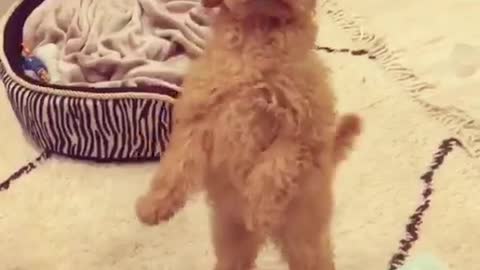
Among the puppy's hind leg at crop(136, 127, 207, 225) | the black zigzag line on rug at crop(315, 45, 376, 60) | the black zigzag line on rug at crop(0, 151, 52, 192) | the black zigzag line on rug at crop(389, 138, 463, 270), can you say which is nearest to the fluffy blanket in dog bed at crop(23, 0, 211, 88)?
the black zigzag line on rug at crop(0, 151, 52, 192)

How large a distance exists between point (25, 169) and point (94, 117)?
0.16 metres

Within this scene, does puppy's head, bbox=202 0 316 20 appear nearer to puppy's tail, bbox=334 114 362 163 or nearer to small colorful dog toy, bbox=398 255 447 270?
puppy's tail, bbox=334 114 362 163

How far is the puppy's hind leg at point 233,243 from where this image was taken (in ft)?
3.69

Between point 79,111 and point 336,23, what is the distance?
61cm

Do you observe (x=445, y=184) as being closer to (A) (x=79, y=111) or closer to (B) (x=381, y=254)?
(B) (x=381, y=254)

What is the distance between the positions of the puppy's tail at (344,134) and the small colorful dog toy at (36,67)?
0.66m

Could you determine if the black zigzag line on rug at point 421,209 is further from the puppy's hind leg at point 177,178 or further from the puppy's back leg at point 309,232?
→ the puppy's hind leg at point 177,178

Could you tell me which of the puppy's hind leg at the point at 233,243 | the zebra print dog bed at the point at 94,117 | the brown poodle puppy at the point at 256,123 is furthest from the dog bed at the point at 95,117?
the brown poodle puppy at the point at 256,123

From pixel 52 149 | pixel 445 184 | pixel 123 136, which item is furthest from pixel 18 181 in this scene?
pixel 445 184

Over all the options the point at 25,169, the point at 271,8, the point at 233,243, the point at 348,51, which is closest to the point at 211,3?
the point at 271,8

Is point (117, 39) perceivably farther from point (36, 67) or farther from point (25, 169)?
point (25, 169)

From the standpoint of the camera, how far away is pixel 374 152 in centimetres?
158

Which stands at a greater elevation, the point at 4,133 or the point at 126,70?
Answer: the point at 126,70

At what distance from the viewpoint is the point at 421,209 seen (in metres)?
1.45
